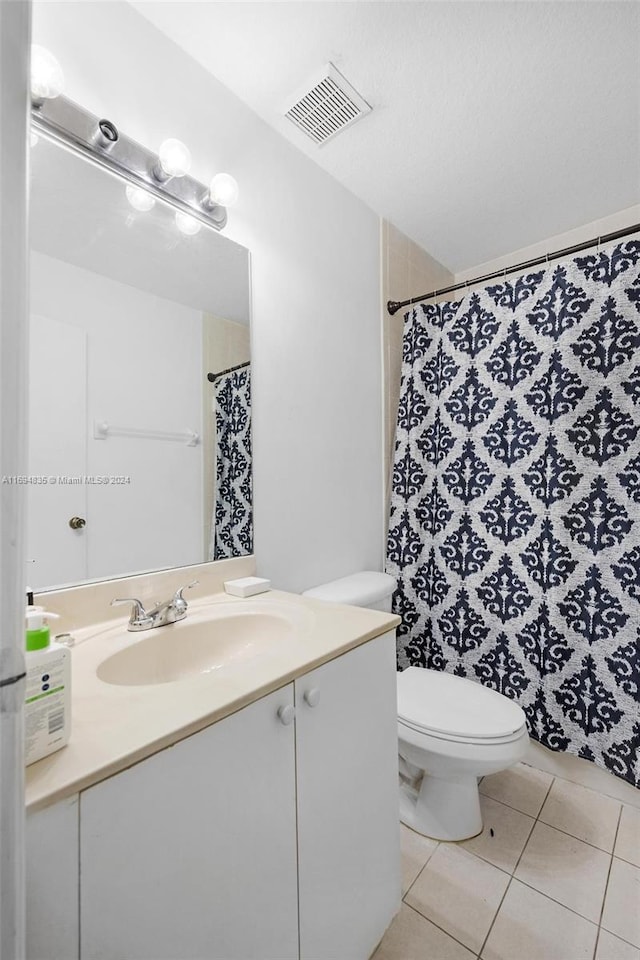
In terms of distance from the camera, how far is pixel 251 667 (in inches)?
31.4

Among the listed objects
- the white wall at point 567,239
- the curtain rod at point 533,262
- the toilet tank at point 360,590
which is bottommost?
the toilet tank at point 360,590

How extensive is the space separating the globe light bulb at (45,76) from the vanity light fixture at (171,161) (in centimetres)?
23

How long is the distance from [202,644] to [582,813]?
4.84 ft

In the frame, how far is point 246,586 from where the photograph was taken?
1.26 m

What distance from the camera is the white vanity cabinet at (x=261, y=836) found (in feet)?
1.82

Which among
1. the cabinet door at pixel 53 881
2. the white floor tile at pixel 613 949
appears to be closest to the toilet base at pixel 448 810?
the white floor tile at pixel 613 949

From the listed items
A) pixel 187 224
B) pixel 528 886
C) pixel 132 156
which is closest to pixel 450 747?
pixel 528 886

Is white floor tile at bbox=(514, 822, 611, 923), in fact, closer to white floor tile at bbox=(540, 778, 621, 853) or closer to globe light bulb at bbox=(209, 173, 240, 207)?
white floor tile at bbox=(540, 778, 621, 853)

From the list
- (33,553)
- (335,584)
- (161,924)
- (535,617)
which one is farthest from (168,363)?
(535,617)

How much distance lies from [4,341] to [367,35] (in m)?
1.41

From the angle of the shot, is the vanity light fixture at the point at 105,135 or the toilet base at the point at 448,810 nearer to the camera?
the vanity light fixture at the point at 105,135

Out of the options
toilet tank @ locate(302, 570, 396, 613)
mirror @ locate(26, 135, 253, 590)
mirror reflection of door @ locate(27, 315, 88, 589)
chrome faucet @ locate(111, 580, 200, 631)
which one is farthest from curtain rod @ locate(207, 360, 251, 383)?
toilet tank @ locate(302, 570, 396, 613)

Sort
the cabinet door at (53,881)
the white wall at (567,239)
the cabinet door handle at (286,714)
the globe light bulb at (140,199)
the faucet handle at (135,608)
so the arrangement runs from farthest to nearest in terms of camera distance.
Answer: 1. the white wall at (567,239)
2. the globe light bulb at (140,199)
3. the faucet handle at (135,608)
4. the cabinet door handle at (286,714)
5. the cabinet door at (53,881)

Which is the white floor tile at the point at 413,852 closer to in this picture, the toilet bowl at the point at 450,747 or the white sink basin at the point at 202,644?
the toilet bowl at the point at 450,747
